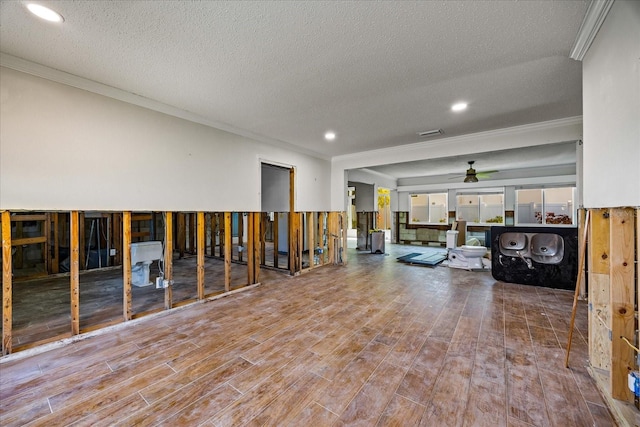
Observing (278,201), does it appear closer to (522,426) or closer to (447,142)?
(447,142)

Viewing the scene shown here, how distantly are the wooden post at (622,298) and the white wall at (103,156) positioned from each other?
4.29 m

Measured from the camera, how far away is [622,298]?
5.66ft

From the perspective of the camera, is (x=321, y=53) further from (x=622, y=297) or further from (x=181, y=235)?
(x=181, y=235)

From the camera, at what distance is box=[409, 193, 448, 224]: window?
9922 mm

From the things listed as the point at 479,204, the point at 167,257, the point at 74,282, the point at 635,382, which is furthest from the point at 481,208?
the point at 74,282

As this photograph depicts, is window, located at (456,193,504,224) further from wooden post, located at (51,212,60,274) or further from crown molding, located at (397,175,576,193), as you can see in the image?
wooden post, located at (51,212,60,274)

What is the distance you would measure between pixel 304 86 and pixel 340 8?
3.85 ft

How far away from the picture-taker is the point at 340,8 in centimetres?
179

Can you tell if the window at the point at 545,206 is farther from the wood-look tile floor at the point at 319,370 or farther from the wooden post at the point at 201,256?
the wooden post at the point at 201,256

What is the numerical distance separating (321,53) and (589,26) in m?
1.98

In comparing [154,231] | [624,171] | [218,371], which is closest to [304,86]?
[624,171]

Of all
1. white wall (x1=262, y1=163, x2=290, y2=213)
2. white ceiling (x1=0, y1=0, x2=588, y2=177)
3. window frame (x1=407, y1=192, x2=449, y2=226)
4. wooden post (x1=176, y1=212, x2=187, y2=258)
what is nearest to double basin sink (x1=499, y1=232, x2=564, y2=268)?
white ceiling (x1=0, y1=0, x2=588, y2=177)

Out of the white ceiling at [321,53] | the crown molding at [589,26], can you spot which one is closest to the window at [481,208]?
the white ceiling at [321,53]

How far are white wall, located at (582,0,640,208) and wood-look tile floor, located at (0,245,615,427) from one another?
1417 millimetres
